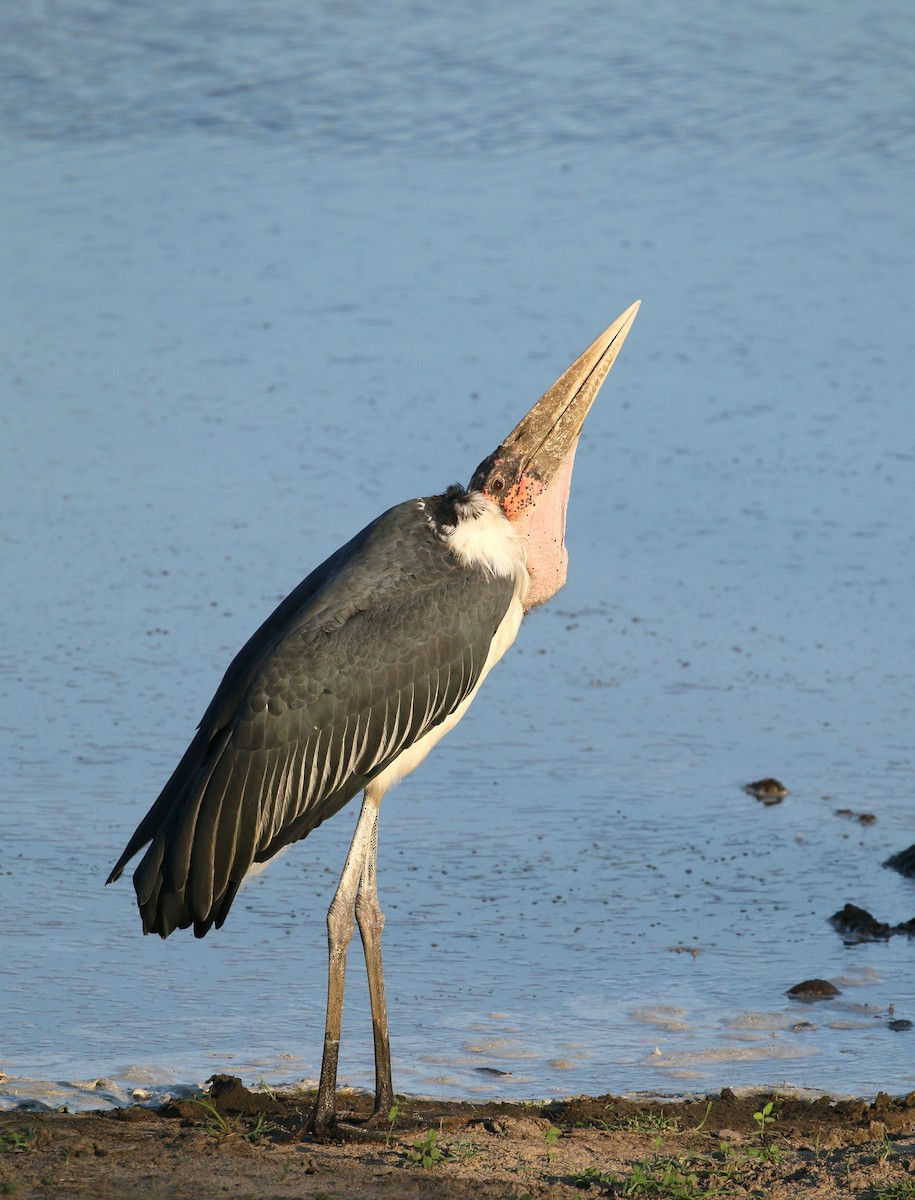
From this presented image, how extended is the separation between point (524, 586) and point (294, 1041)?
1.34 meters

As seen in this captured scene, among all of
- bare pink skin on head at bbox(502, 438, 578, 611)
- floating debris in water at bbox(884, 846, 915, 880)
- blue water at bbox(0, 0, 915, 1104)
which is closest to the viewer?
bare pink skin on head at bbox(502, 438, 578, 611)

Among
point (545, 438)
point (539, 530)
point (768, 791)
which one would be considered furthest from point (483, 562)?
point (768, 791)

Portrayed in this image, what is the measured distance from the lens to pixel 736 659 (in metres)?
7.79

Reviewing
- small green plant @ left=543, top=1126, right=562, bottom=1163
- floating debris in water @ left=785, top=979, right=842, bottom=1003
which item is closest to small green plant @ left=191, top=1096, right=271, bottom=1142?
small green plant @ left=543, top=1126, right=562, bottom=1163

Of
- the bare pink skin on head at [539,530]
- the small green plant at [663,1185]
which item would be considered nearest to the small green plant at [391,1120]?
the small green plant at [663,1185]

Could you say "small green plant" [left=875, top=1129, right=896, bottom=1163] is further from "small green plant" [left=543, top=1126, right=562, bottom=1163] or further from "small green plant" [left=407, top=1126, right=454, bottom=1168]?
"small green plant" [left=407, top=1126, right=454, bottom=1168]

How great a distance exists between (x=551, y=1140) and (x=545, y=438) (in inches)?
65.4

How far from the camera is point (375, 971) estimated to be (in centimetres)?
475

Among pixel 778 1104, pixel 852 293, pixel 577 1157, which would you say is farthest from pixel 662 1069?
pixel 852 293

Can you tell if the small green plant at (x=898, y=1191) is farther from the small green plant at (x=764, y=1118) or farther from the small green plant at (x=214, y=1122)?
the small green plant at (x=214, y=1122)

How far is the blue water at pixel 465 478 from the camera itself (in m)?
5.46

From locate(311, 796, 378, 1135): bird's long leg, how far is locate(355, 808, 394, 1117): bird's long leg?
26 mm

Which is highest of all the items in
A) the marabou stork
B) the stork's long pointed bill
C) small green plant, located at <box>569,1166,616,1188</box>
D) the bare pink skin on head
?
the stork's long pointed bill

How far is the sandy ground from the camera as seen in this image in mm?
4172
